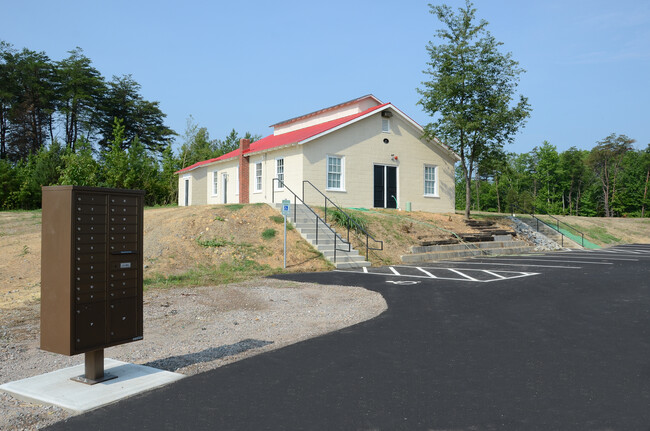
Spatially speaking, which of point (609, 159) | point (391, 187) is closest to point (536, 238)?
point (391, 187)

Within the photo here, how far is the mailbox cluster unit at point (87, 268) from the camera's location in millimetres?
4605

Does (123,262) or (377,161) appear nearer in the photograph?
(123,262)

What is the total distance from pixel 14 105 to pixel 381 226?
1931 inches

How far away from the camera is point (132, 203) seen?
5137 mm

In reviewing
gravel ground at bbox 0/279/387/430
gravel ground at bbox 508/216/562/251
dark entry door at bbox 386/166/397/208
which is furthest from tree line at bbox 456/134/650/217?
gravel ground at bbox 0/279/387/430

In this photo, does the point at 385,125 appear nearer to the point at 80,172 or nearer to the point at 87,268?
the point at 80,172

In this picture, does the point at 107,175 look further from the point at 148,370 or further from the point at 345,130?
the point at 148,370

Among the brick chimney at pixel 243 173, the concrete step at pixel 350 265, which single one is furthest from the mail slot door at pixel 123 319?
the brick chimney at pixel 243 173

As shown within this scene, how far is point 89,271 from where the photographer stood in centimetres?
474

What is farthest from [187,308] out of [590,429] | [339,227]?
[339,227]

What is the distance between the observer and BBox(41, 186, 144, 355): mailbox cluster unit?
15.1 feet

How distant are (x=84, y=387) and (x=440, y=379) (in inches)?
138

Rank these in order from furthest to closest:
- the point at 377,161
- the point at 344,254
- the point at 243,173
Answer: the point at 243,173
the point at 377,161
the point at 344,254

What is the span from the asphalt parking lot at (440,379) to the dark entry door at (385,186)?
1641 cm
